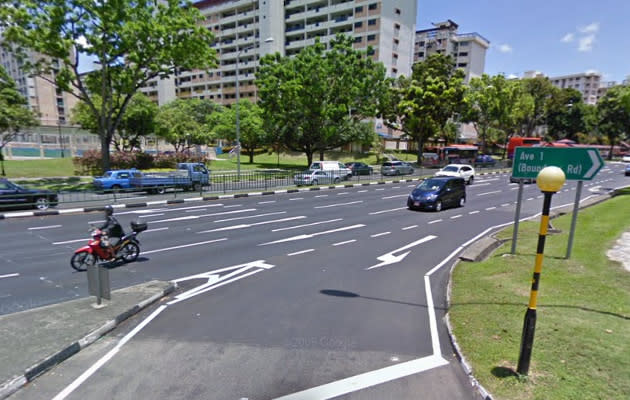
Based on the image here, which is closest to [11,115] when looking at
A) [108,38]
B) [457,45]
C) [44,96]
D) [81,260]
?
[108,38]

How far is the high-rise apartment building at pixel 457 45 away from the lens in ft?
261

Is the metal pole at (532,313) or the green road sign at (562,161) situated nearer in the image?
the metal pole at (532,313)

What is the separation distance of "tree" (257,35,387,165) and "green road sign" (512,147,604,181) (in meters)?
28.5

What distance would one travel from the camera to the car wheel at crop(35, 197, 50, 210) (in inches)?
664

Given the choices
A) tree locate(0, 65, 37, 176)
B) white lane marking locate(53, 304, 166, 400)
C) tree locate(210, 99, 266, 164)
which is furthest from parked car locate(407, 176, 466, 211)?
tree locate(210, 99, 266, 164)

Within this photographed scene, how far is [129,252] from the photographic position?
31.9ft

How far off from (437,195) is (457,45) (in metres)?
78.6

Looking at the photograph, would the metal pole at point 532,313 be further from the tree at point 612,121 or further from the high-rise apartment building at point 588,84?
the high-rise apartment building at point 588,84

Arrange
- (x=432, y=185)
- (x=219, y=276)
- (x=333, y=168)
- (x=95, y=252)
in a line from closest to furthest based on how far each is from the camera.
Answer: (x=219, y=276)
(x=95, y=252)
(x=432, y=185)
(x=333, y=168)

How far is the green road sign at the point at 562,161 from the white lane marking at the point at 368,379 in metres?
6.05

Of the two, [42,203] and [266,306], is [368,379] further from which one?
[42,203]

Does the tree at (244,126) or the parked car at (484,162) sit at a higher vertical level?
the tree at (244,126)

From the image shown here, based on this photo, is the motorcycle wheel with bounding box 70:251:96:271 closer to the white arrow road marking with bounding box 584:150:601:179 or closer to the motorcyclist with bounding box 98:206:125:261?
the motorcyclist with bounding box 98:206:125:261

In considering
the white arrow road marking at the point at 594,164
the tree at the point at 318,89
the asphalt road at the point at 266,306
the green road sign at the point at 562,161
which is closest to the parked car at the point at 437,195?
the asphalt road at the point at 266,306
